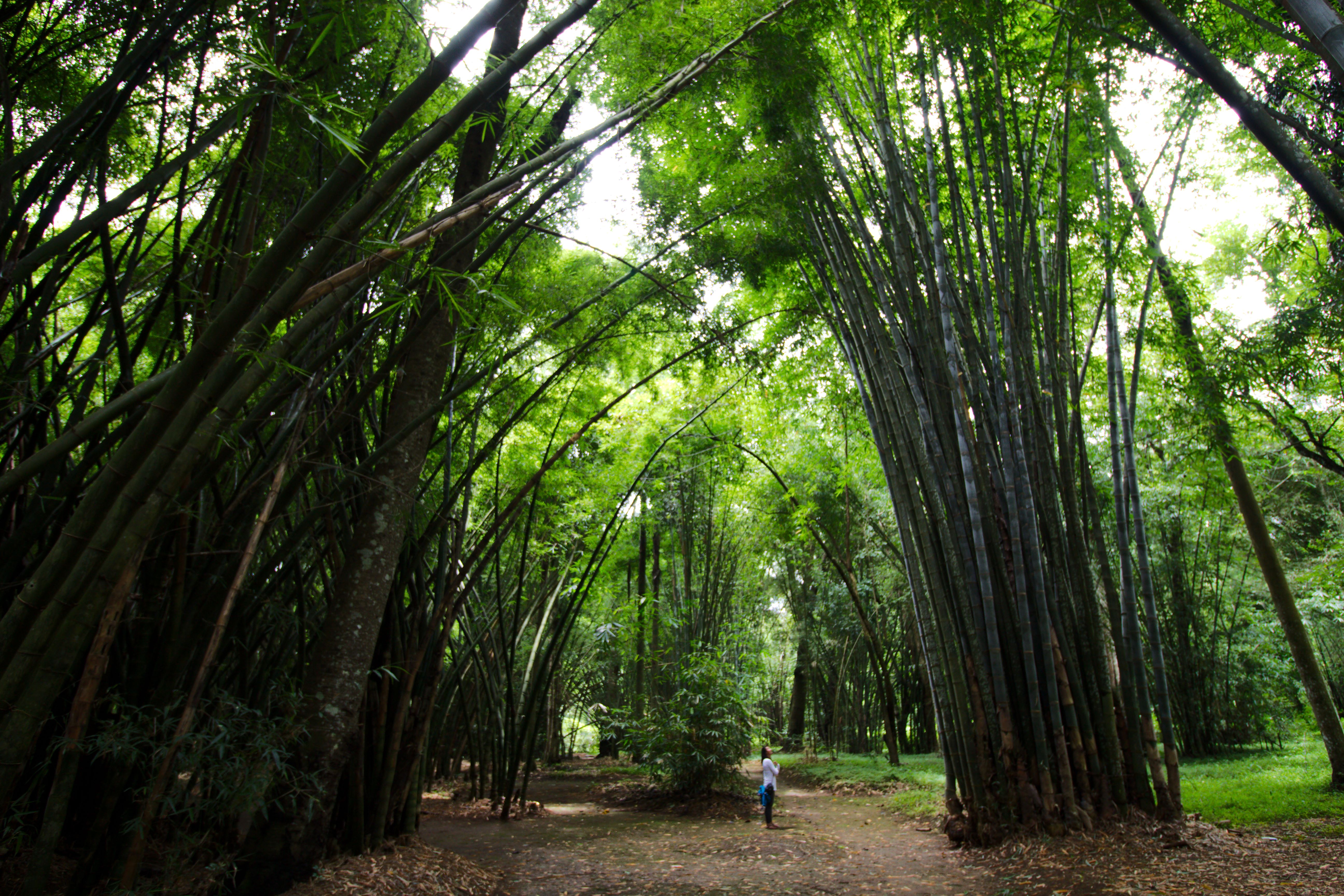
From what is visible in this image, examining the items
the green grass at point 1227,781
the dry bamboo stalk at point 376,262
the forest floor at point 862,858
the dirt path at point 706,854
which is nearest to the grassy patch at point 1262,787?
the green grass at point 1227,781

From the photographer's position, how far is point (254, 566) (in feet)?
8.01

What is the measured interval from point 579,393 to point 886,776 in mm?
4847

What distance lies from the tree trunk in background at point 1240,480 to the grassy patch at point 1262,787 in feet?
1.04

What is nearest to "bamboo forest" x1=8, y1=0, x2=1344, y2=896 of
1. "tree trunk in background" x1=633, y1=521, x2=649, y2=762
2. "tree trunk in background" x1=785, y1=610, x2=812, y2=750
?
"tree trunk in background" x1=633, y1=521, x2=649, y2=762

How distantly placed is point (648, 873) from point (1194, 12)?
4.61 m

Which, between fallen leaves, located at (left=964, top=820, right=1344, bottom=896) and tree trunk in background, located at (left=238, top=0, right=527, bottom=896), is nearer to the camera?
tree trunk in background, located at (left=238, top=0, right=527, bottom=896)

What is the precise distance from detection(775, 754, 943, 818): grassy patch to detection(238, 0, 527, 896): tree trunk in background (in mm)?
3871

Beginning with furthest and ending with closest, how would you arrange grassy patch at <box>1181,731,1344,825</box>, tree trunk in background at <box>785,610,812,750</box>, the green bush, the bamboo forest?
tree trunk in background at <box>785,610,812,750</box> → the green bush → grassy patch at <box>1181,731,1344,825</box> → the bamboo forest

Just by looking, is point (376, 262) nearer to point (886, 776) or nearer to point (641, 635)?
point (886, 776)

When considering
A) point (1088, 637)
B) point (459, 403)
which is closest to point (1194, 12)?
point (1088, 637)

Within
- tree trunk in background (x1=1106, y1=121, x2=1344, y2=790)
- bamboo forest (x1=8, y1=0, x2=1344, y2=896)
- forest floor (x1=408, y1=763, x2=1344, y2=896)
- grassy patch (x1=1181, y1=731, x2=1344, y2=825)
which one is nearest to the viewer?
bamboo forest (x1=8, y1=0, x2=1344, y2=896)

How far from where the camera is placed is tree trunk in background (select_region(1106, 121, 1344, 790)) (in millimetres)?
4000

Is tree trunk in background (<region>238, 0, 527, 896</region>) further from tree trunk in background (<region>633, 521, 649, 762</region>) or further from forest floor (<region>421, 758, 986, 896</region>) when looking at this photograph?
tree trunk in background (<region>633, 521, 649, 762</region>)

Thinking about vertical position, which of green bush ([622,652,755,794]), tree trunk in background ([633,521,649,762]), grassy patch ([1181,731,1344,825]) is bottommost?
grassy patch ([1181,731,1344,825])
